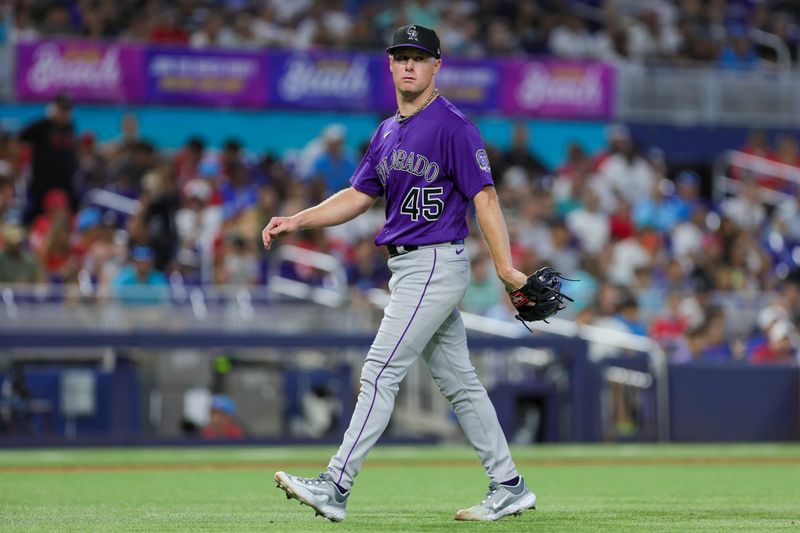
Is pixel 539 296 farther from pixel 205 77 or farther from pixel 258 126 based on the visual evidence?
pixel 258 126

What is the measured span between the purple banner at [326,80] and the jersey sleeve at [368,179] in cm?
1355

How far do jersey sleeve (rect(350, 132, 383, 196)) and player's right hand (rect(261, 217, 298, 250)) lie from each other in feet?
1.30

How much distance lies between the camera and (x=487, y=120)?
2102cm

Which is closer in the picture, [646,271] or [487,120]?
[646,271]

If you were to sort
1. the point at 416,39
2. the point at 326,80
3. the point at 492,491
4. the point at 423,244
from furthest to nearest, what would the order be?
the point at 326,80, the point at 492,491, the point at 423,244, the point at 416,39

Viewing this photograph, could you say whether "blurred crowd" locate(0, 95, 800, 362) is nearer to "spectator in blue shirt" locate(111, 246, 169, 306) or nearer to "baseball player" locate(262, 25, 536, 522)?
"spectator in blue shirt" locate(111, 246, 169, 306)

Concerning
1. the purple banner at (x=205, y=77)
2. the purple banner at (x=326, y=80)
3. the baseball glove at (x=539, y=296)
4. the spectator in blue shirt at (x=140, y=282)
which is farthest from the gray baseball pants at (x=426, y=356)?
the purple banner at (x=326, y=80)

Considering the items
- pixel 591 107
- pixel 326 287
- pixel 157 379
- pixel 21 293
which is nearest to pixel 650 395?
pixel 326 287

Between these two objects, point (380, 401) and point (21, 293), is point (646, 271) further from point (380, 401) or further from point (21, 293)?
point (380, 401)

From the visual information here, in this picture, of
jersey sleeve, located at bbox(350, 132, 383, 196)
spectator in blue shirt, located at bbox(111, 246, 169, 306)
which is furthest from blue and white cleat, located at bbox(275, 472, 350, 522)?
spectator in blue shirt, located at bbox(111, 246, 169, 306)

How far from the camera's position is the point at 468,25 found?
862 inches

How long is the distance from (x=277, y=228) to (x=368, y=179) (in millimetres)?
519

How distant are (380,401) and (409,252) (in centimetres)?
68

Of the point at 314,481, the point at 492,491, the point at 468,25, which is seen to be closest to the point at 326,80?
the point at 468,25
